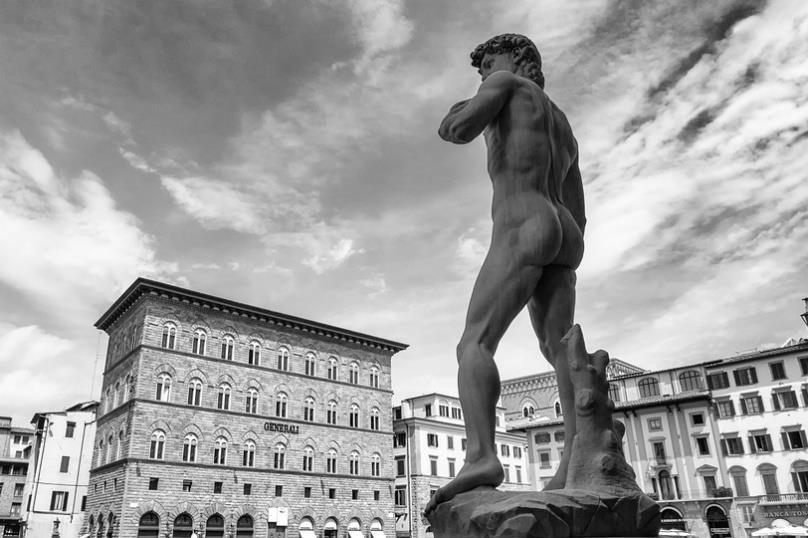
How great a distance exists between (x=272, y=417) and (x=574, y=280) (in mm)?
35390

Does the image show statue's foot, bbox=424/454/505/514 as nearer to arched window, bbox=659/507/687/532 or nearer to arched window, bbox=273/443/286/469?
arched window, bbox=273/443/286/469

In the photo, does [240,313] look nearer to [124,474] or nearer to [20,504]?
[124,474]

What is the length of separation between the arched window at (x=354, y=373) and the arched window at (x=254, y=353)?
6.70 m

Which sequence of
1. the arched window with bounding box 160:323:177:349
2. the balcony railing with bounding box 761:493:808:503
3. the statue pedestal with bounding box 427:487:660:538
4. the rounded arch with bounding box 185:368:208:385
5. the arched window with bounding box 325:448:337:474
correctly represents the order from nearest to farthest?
the statue pedestal with bounding box 427:487:660:538 → the balcony railing with bounding box 761:493:808:503 → the arched window with bounding box 160:323:177:349 → the rounded arch with bounding box 185:368:208:385 → the arched window with bounding box 325:448:337:474

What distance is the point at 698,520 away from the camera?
33781 mm

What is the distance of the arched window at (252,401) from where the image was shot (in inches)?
1419

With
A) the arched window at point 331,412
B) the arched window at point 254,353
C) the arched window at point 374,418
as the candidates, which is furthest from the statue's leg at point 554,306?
the arched window at point 374,418

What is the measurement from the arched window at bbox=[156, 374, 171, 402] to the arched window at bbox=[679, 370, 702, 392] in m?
29.3

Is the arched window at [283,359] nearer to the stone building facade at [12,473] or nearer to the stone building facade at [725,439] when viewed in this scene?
the stone building facade at [725,439]

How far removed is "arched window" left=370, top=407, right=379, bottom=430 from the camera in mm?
41588

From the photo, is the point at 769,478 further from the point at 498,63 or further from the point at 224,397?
the point at 498,63

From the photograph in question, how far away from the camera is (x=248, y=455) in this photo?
1382 inches

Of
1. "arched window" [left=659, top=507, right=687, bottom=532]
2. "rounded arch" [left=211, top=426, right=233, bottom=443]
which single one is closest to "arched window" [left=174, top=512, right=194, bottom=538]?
"rounded arch" [left=211, top=426, right=233, bottom=443]

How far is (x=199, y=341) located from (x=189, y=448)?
19.2 feet
